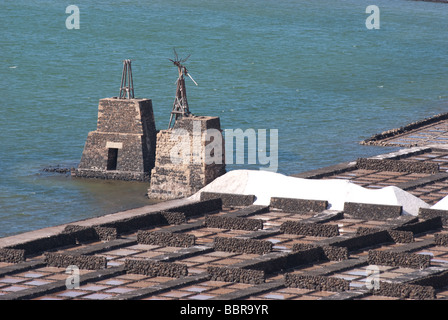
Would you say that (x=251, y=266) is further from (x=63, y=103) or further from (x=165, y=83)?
(x=165, y=83)

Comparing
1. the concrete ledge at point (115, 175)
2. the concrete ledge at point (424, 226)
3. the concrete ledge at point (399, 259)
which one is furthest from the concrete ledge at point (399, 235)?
the concrete ledge at point (115, 175)

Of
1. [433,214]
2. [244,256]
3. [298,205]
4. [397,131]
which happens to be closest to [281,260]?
[244,256]

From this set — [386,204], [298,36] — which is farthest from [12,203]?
[298,36]

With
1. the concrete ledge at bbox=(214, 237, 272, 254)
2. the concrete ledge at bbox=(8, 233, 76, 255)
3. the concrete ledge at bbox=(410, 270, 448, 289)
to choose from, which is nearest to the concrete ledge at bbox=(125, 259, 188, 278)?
the concrete ledge at bbox=(214, 237, 272, 254)

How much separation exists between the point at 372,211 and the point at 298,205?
3959mm

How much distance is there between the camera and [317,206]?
5719cm

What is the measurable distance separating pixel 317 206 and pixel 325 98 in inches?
3623

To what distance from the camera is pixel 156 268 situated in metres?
44.4

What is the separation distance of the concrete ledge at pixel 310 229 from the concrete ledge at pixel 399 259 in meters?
5.43

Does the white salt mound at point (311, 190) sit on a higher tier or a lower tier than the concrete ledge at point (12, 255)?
higher

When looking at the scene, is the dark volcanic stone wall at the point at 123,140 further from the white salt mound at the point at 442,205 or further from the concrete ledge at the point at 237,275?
the concrete ledge at the point at 237,275

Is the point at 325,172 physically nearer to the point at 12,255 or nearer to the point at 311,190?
the point at 311,190

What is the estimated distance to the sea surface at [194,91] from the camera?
293 feet

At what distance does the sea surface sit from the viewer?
89.3m
